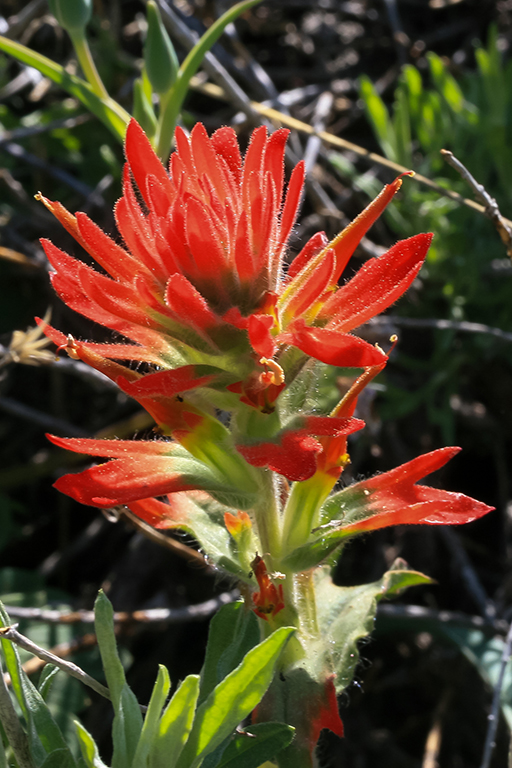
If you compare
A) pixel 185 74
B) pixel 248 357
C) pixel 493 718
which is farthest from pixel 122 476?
pixel 185 74

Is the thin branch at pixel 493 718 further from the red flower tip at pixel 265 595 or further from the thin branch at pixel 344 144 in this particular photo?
the thin branch at pixel 344 144

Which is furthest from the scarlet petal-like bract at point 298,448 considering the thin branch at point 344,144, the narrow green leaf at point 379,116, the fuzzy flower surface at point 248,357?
the narrow green leaf at point 379,116

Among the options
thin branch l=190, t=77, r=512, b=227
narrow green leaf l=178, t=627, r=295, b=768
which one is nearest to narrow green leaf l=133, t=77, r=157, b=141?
thin branch l=190, t=77, r=512, b=227

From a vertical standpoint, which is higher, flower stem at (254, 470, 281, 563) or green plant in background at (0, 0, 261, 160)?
green plant in background at (0, 0, 261, 160)

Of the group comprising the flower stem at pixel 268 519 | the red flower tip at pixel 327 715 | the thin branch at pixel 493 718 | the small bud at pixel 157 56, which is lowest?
the thin branch at pixel 493 718

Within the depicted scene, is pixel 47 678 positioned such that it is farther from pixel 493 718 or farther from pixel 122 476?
pixel 493 718

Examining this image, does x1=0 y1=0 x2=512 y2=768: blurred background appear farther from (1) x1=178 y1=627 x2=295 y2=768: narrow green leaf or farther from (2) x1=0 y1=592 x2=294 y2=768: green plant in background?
(1) x1=178 y1=627 x2=295 y2=768: narrow green leaf

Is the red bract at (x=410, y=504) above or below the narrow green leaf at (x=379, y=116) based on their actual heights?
below
